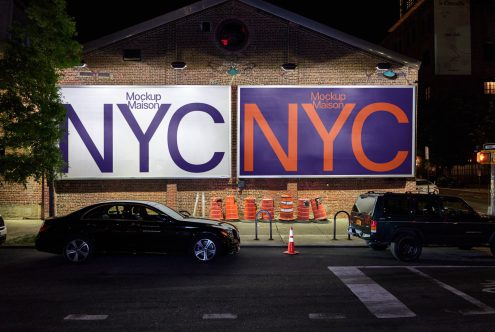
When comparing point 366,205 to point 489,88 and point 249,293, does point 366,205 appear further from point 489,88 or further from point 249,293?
point 489,88

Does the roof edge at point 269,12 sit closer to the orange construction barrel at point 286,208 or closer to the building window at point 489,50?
the orange construction barrel at point 286,208

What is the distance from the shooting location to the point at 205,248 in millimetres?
10977

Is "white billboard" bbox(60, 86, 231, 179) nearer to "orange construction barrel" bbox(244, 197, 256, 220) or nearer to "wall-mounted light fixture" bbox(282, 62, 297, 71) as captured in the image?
"orange construction barrel" bbox(244, 197, 256, 220)

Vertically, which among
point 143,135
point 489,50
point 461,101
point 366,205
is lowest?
point 366,205

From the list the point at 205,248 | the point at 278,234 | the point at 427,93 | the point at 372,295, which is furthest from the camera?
the point at 427,93

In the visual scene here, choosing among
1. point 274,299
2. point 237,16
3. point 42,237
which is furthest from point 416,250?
point 237,16

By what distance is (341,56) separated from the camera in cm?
1902

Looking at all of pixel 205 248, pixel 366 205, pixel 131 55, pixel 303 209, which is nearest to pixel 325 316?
pixel 205 248

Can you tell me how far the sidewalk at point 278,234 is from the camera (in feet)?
44.5

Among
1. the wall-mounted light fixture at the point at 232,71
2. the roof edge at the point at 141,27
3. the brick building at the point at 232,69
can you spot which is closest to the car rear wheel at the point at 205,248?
the brick building at the point at 232,69

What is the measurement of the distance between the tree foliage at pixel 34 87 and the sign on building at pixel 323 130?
7.61 metres

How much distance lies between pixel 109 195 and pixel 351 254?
10.9 metres

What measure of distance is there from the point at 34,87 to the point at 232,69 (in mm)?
7812

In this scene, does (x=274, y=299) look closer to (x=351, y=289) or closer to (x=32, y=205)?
(x=351, y=289)
